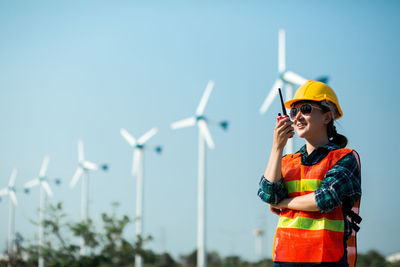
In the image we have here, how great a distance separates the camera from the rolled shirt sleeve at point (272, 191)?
3510 mm

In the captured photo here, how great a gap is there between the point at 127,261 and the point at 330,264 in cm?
2321

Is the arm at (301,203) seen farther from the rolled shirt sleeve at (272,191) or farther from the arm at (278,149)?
the arm at (278,149)

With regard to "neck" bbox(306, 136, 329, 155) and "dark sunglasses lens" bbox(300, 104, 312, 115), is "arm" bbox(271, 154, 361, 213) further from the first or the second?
"dark sunglasses lens" bbox(300, 104, 312, 115)

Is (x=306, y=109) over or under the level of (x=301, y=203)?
over

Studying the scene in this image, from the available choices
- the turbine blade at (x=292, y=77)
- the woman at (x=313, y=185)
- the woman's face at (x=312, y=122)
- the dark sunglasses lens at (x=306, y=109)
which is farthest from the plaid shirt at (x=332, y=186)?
the turbine blade at (x=292, y=77)

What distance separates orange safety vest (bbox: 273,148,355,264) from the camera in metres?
3.28

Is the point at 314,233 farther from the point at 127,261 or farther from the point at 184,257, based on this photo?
the point at 184,257

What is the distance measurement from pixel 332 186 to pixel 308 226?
30cm

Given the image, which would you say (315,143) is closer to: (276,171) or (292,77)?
(276,171)

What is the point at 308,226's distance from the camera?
11.1 feet

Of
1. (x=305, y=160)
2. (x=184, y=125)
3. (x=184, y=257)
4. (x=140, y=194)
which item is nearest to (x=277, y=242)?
(x=305, y=160)

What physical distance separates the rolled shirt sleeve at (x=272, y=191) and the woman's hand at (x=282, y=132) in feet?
Answer: 0.78

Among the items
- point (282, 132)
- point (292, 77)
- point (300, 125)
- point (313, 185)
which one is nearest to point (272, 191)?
point (313, 185)

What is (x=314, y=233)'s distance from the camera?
11.0 feet
